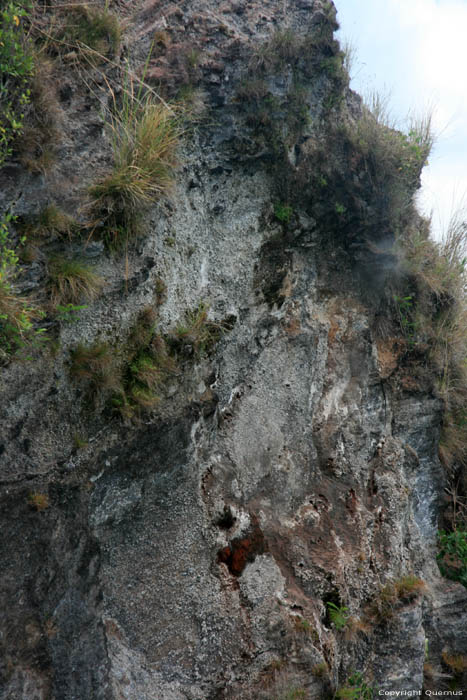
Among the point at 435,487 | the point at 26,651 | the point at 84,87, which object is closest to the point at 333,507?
the point at 435,487

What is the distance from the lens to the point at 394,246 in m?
4.64

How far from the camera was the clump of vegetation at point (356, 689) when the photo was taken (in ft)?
12.5

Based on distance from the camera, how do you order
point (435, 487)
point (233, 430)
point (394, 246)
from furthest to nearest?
point (435, 487)
point (394, 246)
point (233, 430)

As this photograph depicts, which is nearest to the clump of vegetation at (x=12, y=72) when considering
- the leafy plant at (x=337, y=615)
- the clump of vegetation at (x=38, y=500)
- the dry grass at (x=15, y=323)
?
the dry grass at (x=15, y=323)

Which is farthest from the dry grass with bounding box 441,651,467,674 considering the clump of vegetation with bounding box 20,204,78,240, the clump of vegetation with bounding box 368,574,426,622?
the clump of vegetation with bounding box 20,204,78,240

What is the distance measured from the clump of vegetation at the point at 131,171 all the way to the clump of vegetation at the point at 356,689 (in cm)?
384

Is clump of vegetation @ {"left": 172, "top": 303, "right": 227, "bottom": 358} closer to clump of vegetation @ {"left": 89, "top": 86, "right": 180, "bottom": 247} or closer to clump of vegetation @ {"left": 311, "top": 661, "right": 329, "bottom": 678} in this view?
clump of vegetation @ {"left": 89, "top": 86, "right": 180, "bottom": 247}

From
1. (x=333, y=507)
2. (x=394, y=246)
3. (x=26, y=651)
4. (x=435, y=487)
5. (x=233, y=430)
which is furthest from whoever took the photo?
(x=435, y=487)

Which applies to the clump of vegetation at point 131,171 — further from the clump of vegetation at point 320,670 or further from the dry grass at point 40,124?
the clump of vegetation at point 320,670

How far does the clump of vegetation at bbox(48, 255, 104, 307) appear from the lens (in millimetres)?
3094

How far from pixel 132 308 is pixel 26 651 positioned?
2.23 metres

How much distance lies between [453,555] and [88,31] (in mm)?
6119

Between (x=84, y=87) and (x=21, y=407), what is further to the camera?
(x=84, y=87)

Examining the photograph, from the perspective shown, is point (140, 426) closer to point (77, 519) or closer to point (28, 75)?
point (77, 519)
